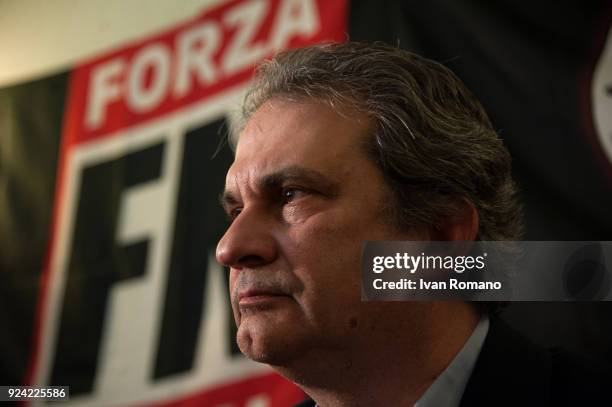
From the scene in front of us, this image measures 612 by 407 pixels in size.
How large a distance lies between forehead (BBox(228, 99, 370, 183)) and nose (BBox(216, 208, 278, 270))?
0.06 meters

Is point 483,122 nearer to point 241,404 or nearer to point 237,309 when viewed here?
point 237,309

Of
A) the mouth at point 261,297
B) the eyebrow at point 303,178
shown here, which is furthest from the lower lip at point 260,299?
the eyebrow at point 303,178

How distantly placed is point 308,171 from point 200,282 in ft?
1.95

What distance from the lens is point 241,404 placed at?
4.08ft

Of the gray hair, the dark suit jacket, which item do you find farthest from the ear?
the dark suit jacket

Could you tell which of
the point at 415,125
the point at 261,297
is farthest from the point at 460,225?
the point at 261,297

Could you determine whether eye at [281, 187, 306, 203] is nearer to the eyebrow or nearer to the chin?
the eyebrow

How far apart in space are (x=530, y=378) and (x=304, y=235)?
247mm

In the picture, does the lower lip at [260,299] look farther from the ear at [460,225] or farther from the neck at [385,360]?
the ear at [460,225]

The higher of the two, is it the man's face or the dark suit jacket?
the man's face

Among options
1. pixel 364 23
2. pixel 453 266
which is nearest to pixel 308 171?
pixel 453 266

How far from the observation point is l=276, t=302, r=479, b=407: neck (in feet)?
2.43

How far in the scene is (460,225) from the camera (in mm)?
798

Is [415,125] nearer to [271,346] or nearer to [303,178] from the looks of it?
[303,178]
